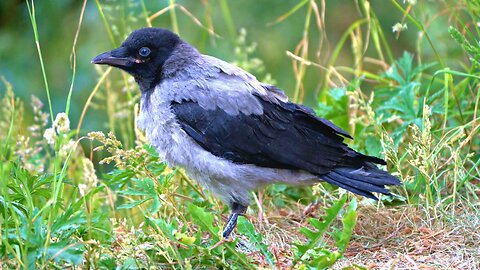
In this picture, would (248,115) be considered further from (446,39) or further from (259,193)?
(446,39)

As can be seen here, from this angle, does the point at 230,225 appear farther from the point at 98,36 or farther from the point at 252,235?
the point at 98,36

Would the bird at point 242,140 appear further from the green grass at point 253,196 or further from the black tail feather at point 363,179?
the green grass at point 253,196

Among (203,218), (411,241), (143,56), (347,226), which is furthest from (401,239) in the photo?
(143,56)

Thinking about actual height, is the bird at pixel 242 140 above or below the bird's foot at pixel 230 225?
above

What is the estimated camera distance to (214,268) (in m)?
3.54

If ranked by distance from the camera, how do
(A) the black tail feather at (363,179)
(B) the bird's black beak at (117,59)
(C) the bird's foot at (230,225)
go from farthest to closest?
(B) the bird's black beak at (117,59) < (C) the bird's foot at (230,225) < (A) the black tail feather at (363,179)

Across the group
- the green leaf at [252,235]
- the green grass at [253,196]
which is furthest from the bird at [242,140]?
the green leaf at [252,235]

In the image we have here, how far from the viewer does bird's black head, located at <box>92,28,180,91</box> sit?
15.1ft

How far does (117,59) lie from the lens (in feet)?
15.0

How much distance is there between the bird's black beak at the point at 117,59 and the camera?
4566 mm

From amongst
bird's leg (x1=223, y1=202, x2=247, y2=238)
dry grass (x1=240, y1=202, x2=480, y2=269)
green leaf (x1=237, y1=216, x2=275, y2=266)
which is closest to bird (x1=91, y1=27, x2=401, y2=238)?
bird's leg (x1=223, y1=202, x2=247, y2=238)

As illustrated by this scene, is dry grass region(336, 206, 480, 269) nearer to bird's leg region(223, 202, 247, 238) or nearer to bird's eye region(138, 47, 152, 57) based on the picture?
bird's leg region(223, 202, 247, 238)

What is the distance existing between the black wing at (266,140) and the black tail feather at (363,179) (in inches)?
1.7

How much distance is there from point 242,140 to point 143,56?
2.88ft
